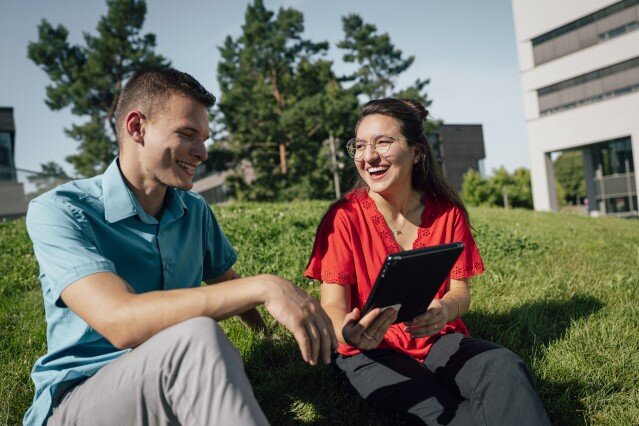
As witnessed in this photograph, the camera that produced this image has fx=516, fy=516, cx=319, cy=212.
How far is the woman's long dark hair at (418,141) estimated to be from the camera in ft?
10.7

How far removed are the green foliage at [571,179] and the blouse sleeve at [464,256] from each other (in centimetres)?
7256

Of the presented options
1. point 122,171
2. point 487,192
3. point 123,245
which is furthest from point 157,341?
point 487,192

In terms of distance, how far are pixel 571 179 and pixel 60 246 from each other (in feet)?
258

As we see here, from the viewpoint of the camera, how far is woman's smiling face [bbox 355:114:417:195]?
323 cm

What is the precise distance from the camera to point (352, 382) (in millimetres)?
2842

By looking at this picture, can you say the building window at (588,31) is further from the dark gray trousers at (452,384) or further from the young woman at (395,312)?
the dark gray trousers at (452,384)

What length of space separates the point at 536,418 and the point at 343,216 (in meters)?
1.47

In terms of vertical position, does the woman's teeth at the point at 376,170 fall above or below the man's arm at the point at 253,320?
above

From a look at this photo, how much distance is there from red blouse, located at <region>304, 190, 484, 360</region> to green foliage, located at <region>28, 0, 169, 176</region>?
2785 centimetres

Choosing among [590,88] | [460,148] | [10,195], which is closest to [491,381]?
[10,195]

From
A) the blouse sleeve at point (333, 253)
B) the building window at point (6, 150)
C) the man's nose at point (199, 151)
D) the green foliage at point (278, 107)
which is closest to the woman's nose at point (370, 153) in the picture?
the blouse sleeve at point (333, 253)

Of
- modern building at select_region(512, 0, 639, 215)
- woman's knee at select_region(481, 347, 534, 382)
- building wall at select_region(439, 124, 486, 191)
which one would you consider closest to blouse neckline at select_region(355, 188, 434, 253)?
woman's knee at select_region(481, 347, 534, 382)

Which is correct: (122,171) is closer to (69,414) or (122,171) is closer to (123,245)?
(123,245)

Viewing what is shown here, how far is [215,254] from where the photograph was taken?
3.11 meters
